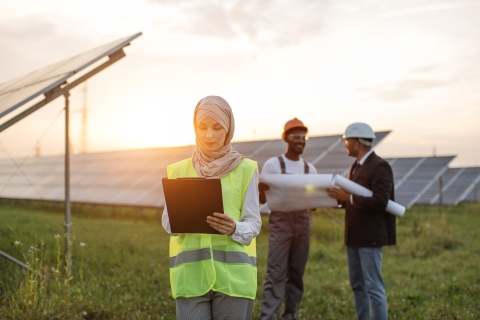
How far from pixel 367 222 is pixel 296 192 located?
28.1 inches

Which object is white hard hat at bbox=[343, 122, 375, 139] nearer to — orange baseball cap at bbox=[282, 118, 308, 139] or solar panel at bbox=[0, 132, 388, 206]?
orange baseball cap at bbox=[282, 118, 308, 139]

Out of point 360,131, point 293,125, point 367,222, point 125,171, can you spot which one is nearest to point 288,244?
point 367,222

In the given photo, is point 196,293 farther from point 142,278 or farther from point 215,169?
point 142,278

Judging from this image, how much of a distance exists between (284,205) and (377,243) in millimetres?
935

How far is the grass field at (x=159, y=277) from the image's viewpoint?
4.47m

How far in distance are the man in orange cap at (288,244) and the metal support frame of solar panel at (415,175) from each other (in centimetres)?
1018

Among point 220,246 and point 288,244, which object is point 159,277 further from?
point 220,246

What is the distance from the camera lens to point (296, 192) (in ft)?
15.1

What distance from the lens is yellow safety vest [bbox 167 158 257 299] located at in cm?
233

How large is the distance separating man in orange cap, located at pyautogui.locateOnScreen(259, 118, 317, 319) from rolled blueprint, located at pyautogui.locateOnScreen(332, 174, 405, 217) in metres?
0.66

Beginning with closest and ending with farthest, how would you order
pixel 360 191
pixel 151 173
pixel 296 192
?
pixel 360 191, pixel 296 192, pixel 151 173

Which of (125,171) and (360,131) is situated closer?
(360,131)

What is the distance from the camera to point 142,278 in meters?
6.36

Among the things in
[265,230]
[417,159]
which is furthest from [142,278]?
[417,159]
